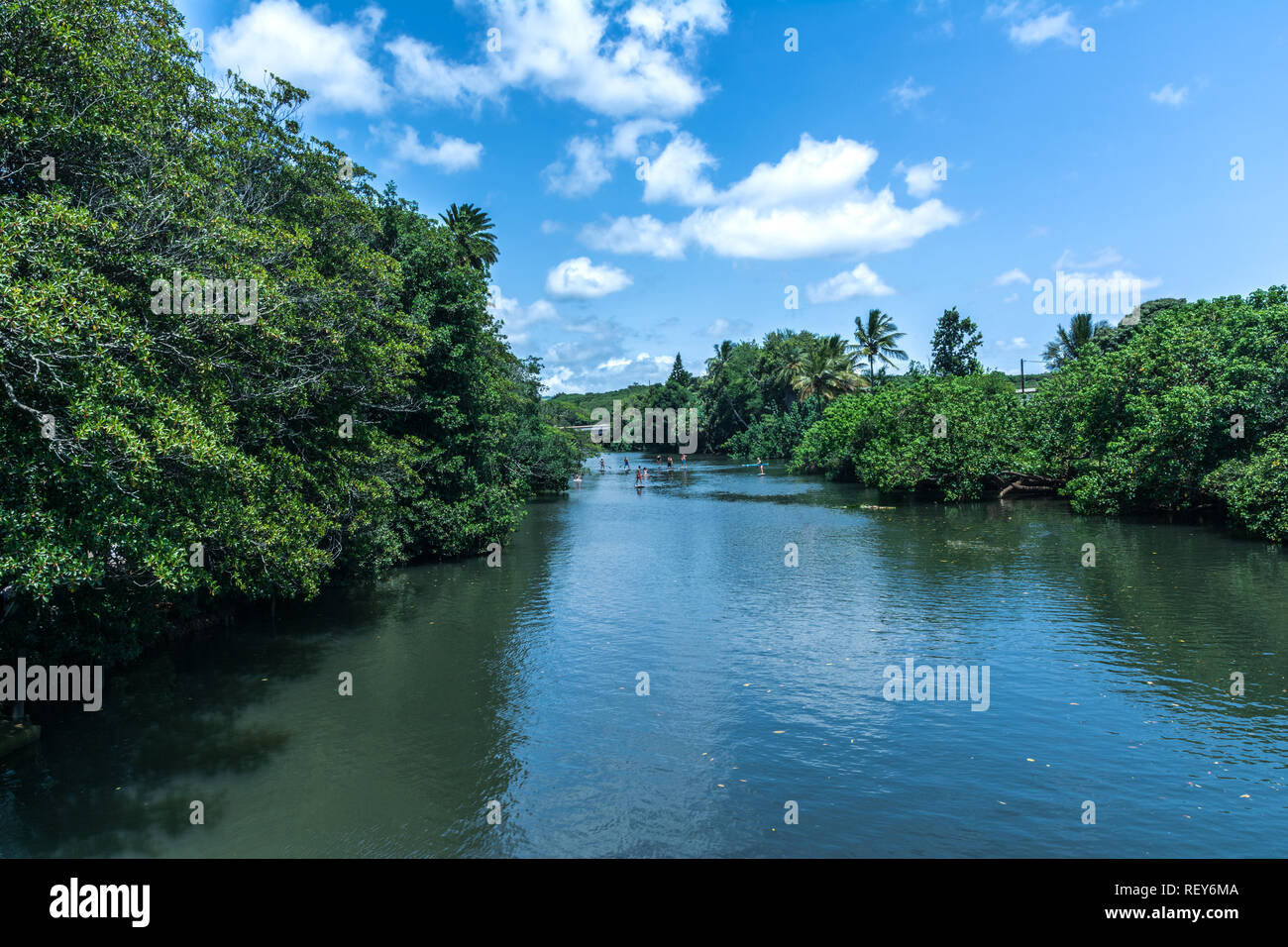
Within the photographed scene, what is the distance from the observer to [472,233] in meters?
48.8

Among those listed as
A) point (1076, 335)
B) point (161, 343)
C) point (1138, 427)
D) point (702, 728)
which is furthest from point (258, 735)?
point (1076, 335)

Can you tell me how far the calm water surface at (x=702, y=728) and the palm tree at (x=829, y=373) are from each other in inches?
2468

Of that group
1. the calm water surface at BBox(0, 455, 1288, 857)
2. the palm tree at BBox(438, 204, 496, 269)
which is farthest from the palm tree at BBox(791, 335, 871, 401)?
the calm water surface at BBox(0, 455, 1288, 857)

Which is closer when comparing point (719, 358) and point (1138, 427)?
point (1138, 427)

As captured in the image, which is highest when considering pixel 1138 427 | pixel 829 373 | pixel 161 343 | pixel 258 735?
pixel 829 373

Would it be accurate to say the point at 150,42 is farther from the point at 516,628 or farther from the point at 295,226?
the point at 516,628

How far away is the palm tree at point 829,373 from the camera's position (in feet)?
284

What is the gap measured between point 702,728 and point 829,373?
78.4 meters

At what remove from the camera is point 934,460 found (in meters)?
46.9

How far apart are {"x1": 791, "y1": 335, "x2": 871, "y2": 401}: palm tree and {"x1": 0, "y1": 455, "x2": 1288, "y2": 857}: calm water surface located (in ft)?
206

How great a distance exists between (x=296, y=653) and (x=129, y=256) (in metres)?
10.5

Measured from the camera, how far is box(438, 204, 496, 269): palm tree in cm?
4697

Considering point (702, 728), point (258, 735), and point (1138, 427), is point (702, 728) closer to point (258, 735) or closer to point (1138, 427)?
point (258, 735)

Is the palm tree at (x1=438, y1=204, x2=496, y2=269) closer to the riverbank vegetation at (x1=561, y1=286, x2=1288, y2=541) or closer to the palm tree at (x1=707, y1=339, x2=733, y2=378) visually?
the riverbank vegetation at (x1=561, y1=286, x2=1288, y2=541)
